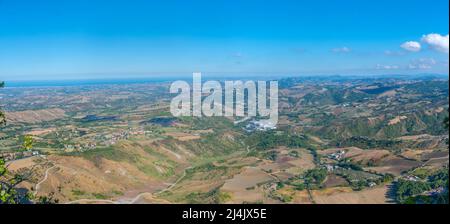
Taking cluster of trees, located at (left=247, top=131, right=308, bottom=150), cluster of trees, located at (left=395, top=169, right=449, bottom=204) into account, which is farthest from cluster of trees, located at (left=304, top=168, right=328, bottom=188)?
cluster of trees, located at (left=247, top=131, right=308, bottom=150)

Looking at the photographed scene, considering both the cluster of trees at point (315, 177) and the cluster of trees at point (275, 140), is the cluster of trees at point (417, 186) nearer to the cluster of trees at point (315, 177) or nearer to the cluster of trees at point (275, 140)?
the cluster of trees at point (315, 177)

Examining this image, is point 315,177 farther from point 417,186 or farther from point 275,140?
point 275,140

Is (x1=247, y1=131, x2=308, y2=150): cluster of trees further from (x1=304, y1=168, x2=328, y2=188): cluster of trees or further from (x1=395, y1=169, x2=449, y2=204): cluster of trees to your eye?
(x1=395, y1=169, x2=449, y2=204): cluster of trees

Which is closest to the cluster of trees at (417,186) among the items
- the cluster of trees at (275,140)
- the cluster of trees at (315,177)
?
the cluster of trees at (315,177)

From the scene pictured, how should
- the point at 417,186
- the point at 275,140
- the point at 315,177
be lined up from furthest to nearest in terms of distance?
the point at 275,140, the point at 315,177, the point at 417,186

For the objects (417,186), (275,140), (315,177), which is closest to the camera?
(417,186)

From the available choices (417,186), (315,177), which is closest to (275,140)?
(315,177)

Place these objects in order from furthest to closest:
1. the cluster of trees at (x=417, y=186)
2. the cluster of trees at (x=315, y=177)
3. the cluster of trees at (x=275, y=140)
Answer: the cluster of trees at (x=275, y=140)
the cluster of trees at (x=315, y=177)
the cluster of trees at (x=417, y=186)
